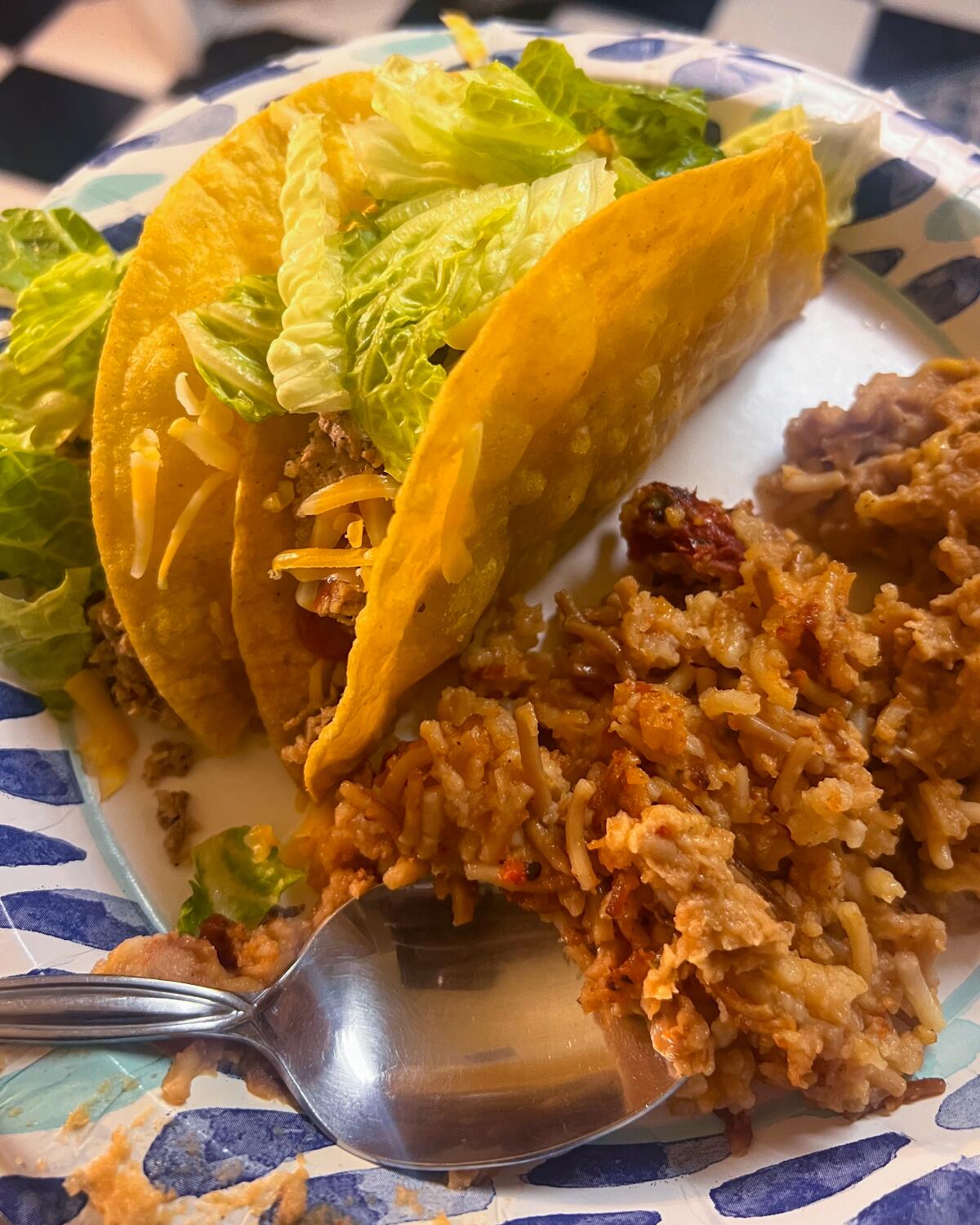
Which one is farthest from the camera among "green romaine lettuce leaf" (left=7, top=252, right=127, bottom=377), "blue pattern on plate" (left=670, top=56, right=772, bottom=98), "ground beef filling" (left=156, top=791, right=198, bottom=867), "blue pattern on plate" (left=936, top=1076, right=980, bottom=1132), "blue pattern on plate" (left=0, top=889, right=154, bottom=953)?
"blue pattern on plate" (left=670, top=56, right=772, bottom=98)

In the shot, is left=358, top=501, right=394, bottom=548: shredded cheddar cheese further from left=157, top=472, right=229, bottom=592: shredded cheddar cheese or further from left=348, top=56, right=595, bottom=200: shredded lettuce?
left=348, top=56, right=595, bottom=200: shredded lettuce

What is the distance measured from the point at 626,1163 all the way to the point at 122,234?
250 centimetres

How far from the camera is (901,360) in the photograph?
2443 mm

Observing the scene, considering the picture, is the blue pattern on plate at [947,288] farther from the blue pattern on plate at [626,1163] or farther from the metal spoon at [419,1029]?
the blue pattern on plate at [626,1163]

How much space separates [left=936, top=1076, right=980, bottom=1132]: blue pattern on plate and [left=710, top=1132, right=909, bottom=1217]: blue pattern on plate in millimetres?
82

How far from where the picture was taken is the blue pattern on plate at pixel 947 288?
2.41 meters

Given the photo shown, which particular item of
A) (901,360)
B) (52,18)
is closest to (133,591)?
(901,360)

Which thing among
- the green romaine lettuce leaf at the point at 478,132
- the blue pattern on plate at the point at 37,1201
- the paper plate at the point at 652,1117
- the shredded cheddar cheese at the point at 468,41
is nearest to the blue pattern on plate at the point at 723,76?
the paper plate at the point at 652,1117

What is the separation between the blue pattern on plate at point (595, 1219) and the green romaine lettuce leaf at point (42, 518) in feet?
5.39

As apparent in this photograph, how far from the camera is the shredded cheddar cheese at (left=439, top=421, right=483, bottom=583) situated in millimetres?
1516

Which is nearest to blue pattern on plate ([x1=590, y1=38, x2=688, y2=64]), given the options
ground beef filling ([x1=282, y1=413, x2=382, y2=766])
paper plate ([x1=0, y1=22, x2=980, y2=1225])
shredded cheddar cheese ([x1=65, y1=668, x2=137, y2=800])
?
paper plate ([x1=0, y1=22, x2=980, y2=1225])

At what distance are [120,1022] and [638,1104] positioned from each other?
923 millimetres

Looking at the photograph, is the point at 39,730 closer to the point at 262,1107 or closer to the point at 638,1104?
the point at 262,1107

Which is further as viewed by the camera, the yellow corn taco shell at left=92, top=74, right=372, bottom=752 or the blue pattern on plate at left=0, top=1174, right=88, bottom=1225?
the yellow corn taco shell at left=92, top=74, right=372, bottom=752
